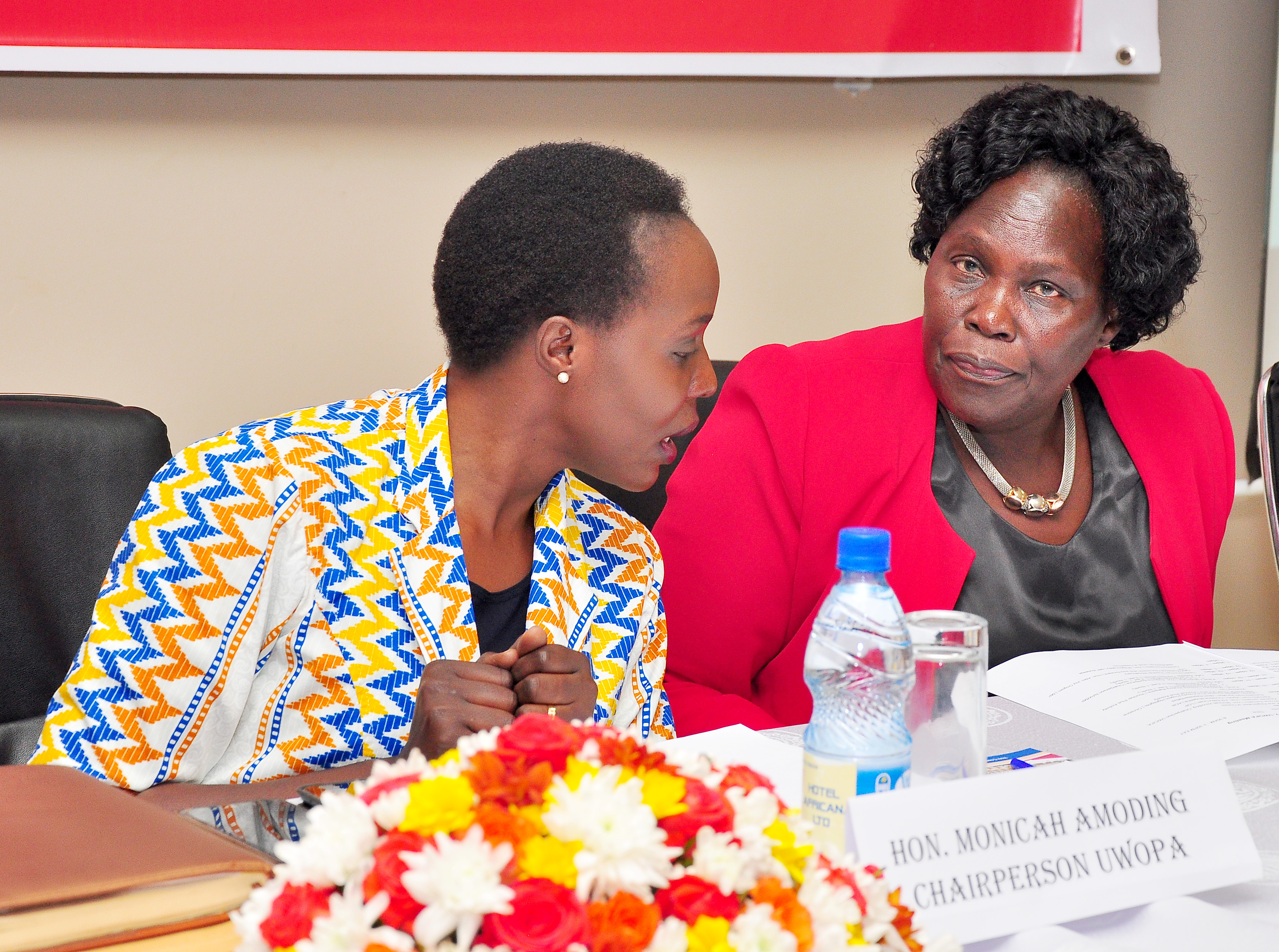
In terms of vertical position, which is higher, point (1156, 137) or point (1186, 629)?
point (1156, 137)

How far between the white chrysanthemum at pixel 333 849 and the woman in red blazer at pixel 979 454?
100cm

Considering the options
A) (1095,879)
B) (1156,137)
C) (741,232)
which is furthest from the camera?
(1156,137)

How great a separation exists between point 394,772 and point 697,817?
13 centimetres

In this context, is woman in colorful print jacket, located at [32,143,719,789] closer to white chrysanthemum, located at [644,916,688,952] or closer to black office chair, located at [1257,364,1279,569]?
white chrysanthemum, located at [644,916,688,952]

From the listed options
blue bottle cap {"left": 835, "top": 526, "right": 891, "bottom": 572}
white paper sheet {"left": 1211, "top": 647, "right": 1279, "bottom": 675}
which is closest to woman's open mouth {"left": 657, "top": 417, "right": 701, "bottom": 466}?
blue bottle cap {"left": 835, "top": 526, "right": 891, "bottom": 572}

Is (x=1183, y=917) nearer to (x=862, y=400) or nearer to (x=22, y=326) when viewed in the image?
(x=862, y=400)

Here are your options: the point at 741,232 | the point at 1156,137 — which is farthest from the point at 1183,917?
the point at 1156,137

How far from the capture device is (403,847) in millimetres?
422

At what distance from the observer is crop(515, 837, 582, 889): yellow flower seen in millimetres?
409

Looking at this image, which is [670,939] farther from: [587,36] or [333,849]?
[587,36]

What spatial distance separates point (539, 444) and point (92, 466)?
50cm

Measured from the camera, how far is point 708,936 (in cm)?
41

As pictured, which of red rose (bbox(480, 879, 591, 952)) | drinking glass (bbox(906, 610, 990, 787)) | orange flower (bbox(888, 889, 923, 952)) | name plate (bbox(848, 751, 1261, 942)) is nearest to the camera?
red rose (bbox(480, 879, 591, 952))

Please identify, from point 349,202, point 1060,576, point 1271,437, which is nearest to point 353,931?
point 1060,576
